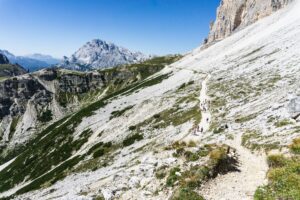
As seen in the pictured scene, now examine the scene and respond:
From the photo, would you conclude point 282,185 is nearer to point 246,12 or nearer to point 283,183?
point 283,183

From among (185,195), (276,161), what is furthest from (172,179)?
(276,161)

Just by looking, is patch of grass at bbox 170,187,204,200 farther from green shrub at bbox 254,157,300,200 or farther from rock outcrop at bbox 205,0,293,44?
rock outcrop at bbox 205,0,293,44

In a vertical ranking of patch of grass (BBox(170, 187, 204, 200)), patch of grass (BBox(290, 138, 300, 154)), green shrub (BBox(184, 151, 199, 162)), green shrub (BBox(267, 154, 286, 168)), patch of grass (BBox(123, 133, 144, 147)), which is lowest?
patch of grass (BBox(123, 133, 144, 147))

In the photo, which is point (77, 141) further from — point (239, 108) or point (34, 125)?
point (34, 125)

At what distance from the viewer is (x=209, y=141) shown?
36.4 m

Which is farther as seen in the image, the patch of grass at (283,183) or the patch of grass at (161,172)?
the patch of grass at (161,172)

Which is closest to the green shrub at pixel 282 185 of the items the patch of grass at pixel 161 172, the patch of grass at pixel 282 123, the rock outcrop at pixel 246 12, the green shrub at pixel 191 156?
the green shrub at pixel 191 156

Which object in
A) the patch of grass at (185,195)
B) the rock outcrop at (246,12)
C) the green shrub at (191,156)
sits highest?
the rock outcrop at (246,12)

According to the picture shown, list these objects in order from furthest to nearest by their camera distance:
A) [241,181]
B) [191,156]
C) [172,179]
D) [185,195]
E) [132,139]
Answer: [132,139] < [191,156] < [172,179] < [241,181] < [185,195]

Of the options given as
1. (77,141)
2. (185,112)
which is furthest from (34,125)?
(185,112)

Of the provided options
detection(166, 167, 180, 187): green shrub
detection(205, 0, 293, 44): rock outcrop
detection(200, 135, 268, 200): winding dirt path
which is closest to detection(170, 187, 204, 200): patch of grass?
detection(200, 135, 268, 200): winding dirt path

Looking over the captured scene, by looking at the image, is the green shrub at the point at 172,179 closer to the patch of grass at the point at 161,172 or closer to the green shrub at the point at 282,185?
the patch of grass at the point at 161,172

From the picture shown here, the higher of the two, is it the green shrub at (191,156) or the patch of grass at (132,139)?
the green shrub at (191,156)

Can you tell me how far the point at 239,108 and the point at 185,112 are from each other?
16.3 meters
